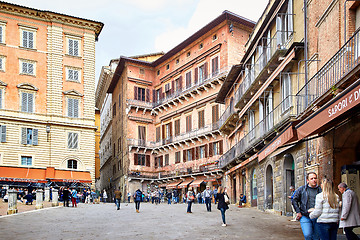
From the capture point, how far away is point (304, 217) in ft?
28.8

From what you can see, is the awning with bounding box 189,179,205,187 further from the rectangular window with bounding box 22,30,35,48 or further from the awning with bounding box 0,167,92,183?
the rectangular window with bounding box 22,30,35,48

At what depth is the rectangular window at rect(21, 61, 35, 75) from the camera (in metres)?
45.2

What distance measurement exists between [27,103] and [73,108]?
4578 mm

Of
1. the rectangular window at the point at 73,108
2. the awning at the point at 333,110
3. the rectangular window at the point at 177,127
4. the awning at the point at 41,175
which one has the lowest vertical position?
the awning at the point at 41,175

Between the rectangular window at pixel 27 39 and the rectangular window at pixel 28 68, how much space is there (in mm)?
1808

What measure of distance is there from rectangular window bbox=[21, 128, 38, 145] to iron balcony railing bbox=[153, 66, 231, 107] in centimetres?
1781

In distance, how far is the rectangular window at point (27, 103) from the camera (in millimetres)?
44438

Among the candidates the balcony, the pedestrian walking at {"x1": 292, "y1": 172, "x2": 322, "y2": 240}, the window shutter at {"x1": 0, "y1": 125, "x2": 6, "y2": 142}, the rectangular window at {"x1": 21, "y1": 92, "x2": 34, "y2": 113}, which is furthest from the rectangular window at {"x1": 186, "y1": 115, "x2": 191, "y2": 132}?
the pedestrian walking at {"x1": 292, "y1": 172, "x2": 322, "y2": 240}

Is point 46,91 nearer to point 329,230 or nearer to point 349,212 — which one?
point 349,212

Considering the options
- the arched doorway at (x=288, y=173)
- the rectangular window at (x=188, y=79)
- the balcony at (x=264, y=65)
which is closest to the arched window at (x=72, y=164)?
the rectangular window at (x=188, y=79)

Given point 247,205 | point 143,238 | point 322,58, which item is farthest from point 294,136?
point 247,205

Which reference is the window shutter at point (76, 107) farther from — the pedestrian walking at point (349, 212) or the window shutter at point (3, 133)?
the pedestrian walking at point (349, 212)

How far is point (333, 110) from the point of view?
446 inches

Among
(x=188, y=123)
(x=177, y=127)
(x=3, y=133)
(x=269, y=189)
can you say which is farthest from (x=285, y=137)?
(x=177, y=127)
